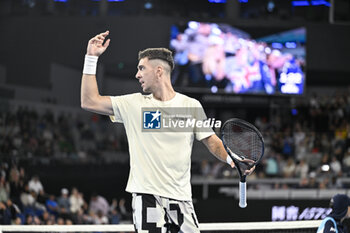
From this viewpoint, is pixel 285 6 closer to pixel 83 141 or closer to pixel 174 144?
pixel 83 141

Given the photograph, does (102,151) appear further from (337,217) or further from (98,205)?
(337,217)

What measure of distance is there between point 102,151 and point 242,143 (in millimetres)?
13324

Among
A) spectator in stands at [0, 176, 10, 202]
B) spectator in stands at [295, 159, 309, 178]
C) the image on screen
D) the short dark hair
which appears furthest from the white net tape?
the image on screen

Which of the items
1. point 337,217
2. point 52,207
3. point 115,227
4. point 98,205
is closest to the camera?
point 337,217

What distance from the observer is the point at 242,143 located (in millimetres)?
4402

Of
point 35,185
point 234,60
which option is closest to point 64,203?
point 35,185

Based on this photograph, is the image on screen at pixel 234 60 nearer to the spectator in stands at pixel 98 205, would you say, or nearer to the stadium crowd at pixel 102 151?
the stadium crowd at pixel 102 151

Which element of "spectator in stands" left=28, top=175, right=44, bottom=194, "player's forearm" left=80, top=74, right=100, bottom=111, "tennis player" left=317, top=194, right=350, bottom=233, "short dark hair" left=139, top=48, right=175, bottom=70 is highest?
"short dark hair" left=139, top=48, right=175, bottom=70

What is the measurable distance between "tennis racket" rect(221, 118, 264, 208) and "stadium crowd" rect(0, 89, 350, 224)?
8.06 meters

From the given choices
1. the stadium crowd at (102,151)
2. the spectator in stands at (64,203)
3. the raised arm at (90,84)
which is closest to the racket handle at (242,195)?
the raised arm at (90,84)

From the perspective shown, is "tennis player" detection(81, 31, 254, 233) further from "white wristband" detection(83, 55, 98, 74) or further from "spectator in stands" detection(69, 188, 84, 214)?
"spectator in stands" detection(69, 188, 84, 214)

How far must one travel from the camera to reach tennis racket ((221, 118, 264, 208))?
4179 millimetres

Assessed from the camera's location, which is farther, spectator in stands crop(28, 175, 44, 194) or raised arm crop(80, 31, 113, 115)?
spectator in stands crop(28, 175, 44, 194)

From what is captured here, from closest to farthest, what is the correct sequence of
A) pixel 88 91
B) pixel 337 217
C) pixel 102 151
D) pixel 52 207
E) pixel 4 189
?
pixel 88 91 < pixel 337 217 < pixel 4 189 < pixel 52 207 < pixel 102 151
